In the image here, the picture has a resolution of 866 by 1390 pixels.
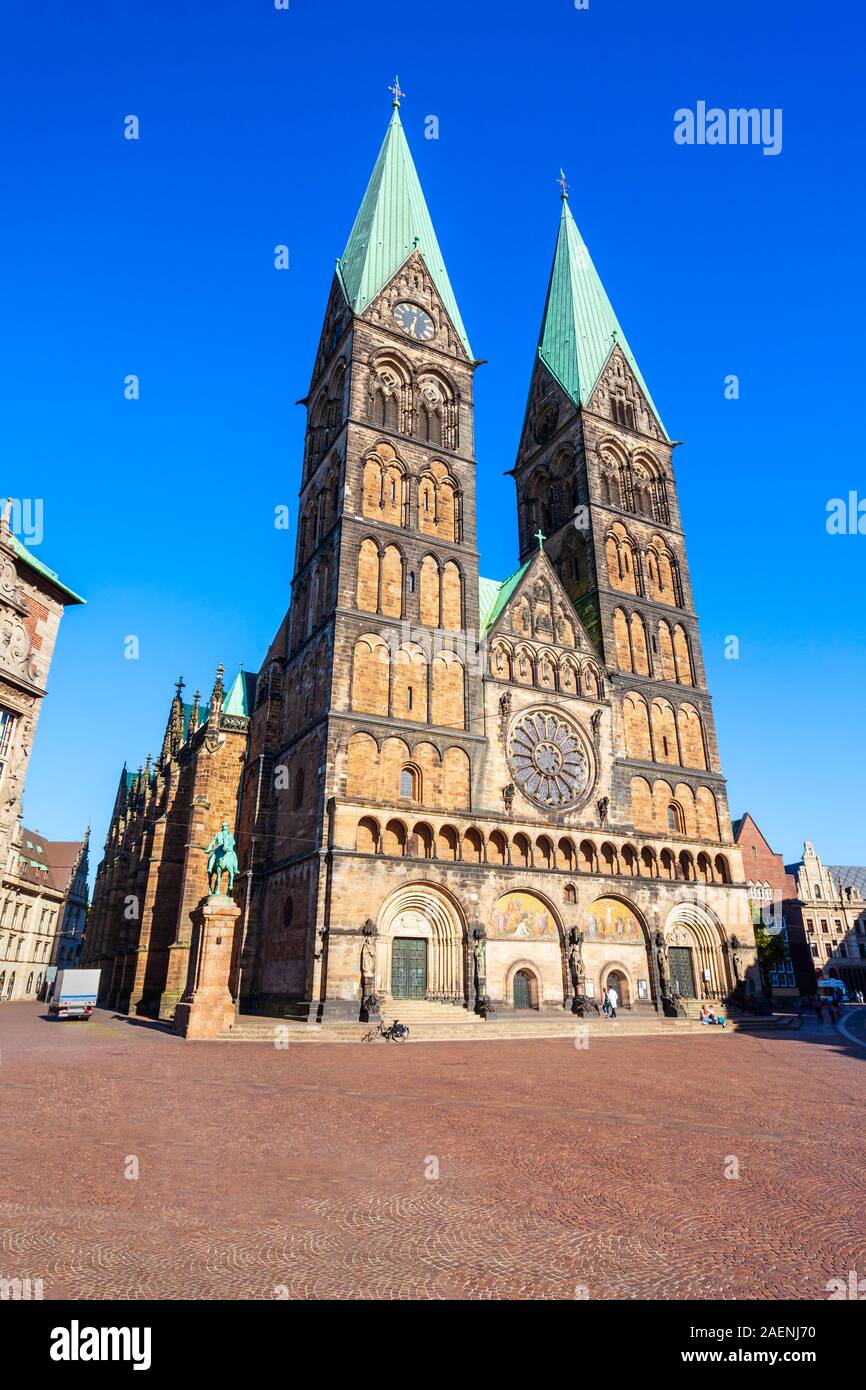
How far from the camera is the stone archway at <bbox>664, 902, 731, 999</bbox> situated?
35562mm

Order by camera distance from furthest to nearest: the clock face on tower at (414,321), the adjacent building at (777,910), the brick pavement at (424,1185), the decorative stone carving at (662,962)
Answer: the adjacent building at (777,910)
the clock face on tower at (414,321)
the decorative stone carving at (662,962)
the brick pavement at (424,1185)

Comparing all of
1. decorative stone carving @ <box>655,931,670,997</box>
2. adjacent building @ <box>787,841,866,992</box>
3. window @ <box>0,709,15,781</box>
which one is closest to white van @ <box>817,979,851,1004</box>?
adjacent building @ <box>787,841,866,992</box>

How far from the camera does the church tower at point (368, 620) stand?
29875 mm

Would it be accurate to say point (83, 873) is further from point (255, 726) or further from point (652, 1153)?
point (652, 1153)

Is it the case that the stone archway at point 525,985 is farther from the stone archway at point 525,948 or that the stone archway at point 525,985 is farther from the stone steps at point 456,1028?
the stone steps at point 456,1028

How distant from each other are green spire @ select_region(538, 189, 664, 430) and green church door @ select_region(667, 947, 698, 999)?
31861mm

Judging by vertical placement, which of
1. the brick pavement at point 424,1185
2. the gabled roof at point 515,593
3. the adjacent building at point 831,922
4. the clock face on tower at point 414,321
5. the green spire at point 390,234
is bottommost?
the brick pavement at point 424,1185

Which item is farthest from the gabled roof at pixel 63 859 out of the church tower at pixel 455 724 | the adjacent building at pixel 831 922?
the adjacent building at pixel 831 922

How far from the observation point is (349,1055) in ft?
64.0

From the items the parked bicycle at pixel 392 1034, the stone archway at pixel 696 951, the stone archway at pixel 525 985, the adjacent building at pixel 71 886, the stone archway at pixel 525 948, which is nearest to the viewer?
the parked bicycle at pixel 392 1034

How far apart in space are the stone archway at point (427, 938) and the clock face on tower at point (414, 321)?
29.8 metres

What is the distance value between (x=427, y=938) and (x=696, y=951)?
48.5ft
